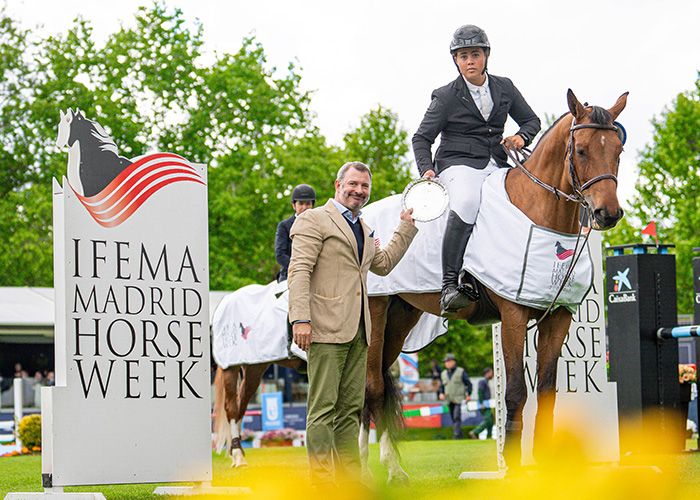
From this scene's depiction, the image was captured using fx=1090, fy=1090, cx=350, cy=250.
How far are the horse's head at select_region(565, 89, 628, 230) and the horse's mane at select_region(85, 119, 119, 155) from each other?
306cm

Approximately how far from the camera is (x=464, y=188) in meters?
7.60

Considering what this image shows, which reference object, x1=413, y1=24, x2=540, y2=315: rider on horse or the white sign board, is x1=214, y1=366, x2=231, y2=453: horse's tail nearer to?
the white sign board

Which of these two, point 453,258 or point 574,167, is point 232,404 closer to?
point 453,258

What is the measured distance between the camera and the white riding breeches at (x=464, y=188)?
24.7 ft

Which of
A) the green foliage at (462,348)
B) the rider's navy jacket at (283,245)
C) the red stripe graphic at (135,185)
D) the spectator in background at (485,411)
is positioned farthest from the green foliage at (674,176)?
the red stripe graphic at (135,185)

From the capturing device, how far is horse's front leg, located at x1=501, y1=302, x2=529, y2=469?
7176 millimetres

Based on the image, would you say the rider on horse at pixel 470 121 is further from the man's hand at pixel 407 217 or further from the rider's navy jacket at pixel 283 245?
Result: the rider's navy jacket at pixel 283 245

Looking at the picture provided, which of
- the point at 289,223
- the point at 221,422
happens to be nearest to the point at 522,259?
the point at 289,223

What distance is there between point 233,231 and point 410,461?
26843 millimetres

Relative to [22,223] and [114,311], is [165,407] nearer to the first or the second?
[114,311]

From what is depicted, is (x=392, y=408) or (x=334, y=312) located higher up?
(x=334, y=312)

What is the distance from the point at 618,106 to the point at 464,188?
1172 mm

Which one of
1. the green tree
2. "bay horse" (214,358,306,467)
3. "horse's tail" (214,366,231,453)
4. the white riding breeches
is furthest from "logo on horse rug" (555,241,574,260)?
the green tree

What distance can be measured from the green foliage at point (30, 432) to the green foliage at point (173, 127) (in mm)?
20069
